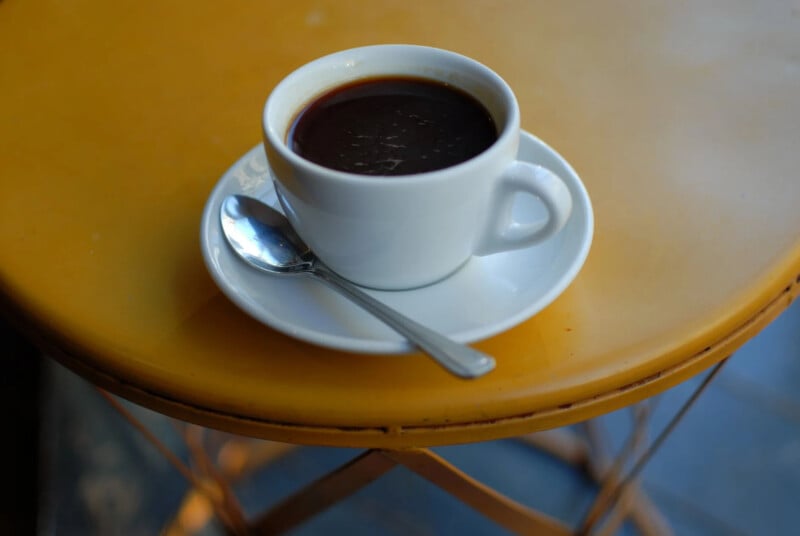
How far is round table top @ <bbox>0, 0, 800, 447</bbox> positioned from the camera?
0.41 meters

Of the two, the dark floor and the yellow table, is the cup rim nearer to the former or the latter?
the yellow table

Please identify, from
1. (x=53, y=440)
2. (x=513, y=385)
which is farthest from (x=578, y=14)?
(x=53, y=440)

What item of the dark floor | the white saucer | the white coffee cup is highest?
the white coffee cup

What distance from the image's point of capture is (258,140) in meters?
0.60

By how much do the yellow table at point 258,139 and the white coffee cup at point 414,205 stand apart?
0.06 meters

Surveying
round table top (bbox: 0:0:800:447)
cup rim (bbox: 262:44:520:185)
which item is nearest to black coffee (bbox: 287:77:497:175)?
cup rim (bbox: 262:44:520:185)

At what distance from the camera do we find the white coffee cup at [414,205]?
0.39 m

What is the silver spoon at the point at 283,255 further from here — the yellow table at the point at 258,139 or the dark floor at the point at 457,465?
the dark floor at the point at 457,465

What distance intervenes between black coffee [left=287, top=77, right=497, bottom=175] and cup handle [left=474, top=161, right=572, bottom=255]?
0.13ft

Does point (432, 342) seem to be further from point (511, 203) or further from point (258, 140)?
point (258, 140)

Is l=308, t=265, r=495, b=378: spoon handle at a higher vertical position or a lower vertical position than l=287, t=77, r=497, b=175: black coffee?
lower

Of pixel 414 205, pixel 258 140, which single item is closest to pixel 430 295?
pixel 414 205

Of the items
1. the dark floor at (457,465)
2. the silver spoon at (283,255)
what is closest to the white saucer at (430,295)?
the silver spoon at (283,255)

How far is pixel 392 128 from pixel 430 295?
12 centimetres
